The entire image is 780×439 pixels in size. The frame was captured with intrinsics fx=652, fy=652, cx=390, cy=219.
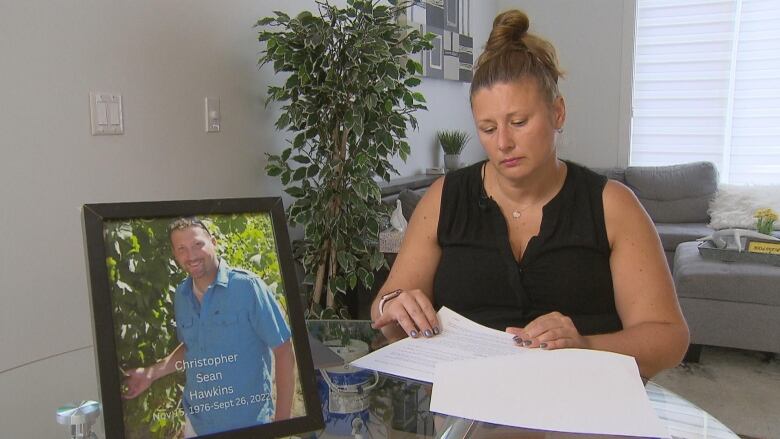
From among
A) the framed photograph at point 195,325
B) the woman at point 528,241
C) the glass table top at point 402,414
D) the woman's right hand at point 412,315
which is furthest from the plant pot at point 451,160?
the framed photograph at point 195,325

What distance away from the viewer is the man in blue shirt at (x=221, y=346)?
70cm

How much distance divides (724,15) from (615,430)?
4.92 metres

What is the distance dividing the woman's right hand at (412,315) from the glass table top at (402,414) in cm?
12

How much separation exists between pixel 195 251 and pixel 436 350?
48 centimetres

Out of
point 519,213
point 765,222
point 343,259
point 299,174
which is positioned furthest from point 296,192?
point 765,222

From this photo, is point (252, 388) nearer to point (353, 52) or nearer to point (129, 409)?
point (129, 409)

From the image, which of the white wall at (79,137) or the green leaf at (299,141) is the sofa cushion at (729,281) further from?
the white wall at (79,137)

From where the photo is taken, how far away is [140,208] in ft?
2.39

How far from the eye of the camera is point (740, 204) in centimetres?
439

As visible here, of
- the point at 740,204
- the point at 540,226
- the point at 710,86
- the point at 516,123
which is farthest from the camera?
the point at 710,86

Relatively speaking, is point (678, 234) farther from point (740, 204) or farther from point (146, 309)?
point (146, 309)

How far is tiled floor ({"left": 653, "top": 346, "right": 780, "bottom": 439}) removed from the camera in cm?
253

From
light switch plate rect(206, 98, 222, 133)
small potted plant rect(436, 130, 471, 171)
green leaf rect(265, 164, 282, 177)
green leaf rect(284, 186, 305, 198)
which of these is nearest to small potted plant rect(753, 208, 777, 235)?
small potted plant rect(436, 130, 471, 171)

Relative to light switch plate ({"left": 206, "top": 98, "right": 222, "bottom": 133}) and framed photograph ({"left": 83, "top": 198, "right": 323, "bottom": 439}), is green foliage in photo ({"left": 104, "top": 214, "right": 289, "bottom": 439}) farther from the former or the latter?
light switch plate ({"left": 206, "top": 98, "right": 222, "bottom": 133})
